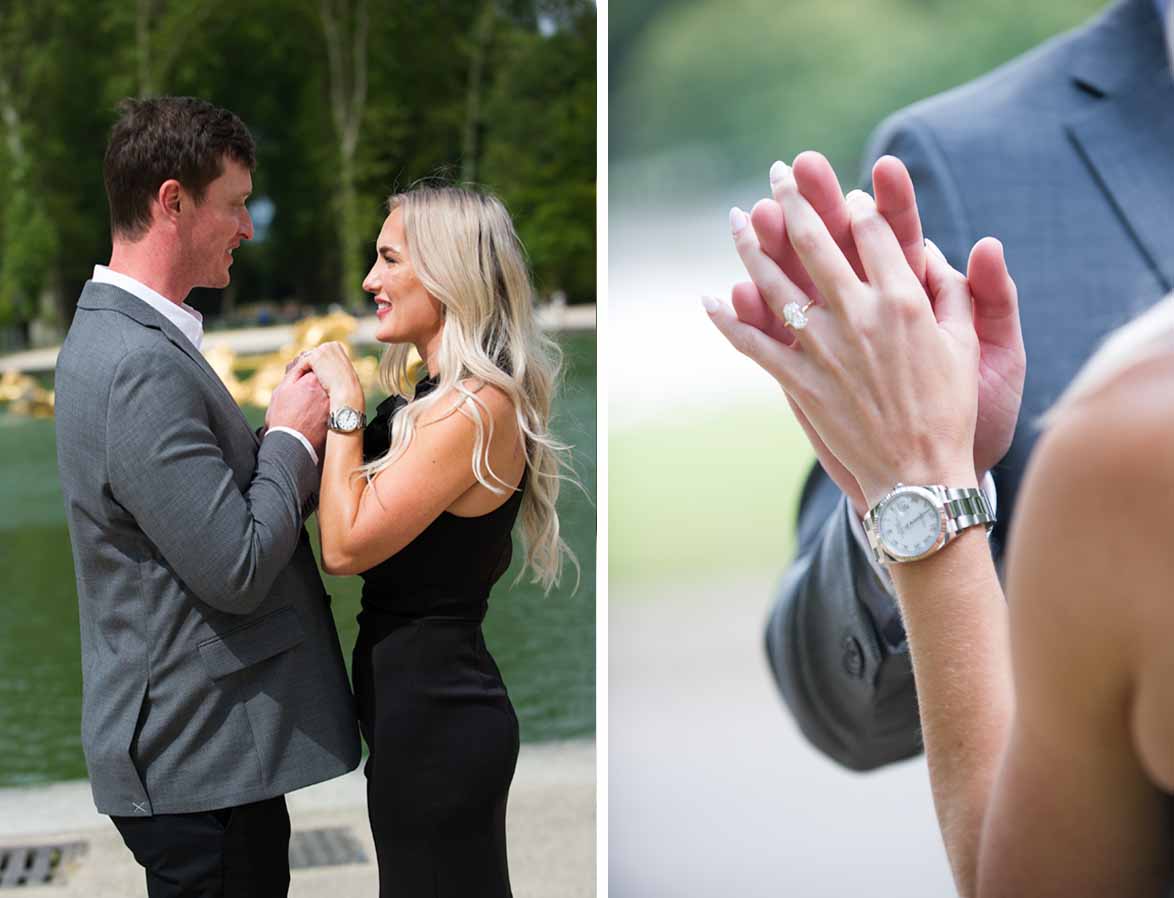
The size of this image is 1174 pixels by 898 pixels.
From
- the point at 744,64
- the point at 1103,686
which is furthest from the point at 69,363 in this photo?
the point at 744,64

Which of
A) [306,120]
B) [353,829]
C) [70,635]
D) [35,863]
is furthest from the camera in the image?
[306,120]

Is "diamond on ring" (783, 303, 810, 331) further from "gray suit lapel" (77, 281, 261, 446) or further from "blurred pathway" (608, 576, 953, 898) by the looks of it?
"blurred pathway" (608, 576, 953, 898)

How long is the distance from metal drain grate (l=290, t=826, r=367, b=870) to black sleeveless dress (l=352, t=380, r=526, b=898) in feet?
5.51

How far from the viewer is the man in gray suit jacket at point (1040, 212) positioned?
2275 mm

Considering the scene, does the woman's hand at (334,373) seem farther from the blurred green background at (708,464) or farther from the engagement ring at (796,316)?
the blurred green background at (708,464)

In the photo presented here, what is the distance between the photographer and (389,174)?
1524 centimetres

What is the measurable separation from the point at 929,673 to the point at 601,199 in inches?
103

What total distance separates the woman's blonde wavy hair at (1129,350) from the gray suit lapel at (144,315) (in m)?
1.30

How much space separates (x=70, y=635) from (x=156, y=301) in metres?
5.50

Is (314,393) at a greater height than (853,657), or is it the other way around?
(314,393)

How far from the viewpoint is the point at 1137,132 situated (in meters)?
2.37

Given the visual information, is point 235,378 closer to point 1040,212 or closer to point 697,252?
point 697,252

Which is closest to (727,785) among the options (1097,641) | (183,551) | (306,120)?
(183,551)

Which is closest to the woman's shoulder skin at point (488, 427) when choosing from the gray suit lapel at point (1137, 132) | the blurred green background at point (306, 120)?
the gray suit lapel at point (1137, 132)
